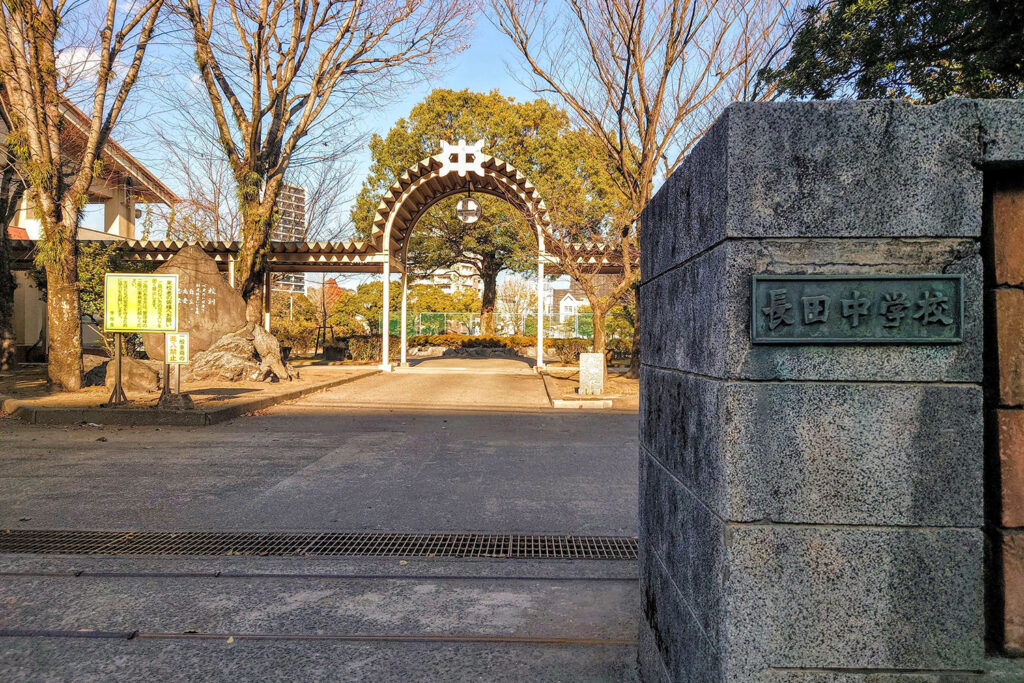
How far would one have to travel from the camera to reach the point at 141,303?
11.1m

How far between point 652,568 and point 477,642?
3.18 feet

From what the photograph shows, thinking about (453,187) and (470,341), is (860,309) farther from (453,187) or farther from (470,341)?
(470,341)

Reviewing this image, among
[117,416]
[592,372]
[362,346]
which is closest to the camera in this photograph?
[117,416]

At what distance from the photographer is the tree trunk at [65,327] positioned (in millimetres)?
13453

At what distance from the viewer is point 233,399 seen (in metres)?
13.1

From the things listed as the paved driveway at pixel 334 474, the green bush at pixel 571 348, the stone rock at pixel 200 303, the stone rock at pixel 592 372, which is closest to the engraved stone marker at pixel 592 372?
the stone rock at pixel 592 372

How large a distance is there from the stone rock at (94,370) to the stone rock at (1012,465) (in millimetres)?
15912

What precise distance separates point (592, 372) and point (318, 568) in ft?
35.8

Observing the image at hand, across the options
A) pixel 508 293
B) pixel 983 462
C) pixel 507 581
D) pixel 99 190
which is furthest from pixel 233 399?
pixel 508 293

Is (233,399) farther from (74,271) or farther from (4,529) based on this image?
(4,529)

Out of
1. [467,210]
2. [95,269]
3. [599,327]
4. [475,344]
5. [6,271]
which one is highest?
[467,210]

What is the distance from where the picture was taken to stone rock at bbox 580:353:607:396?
1478cm

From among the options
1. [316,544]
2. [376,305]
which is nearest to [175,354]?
[316,544]

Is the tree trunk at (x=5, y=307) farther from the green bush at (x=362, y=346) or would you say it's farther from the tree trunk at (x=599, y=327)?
the tree trunk at (x=599, y=327)
